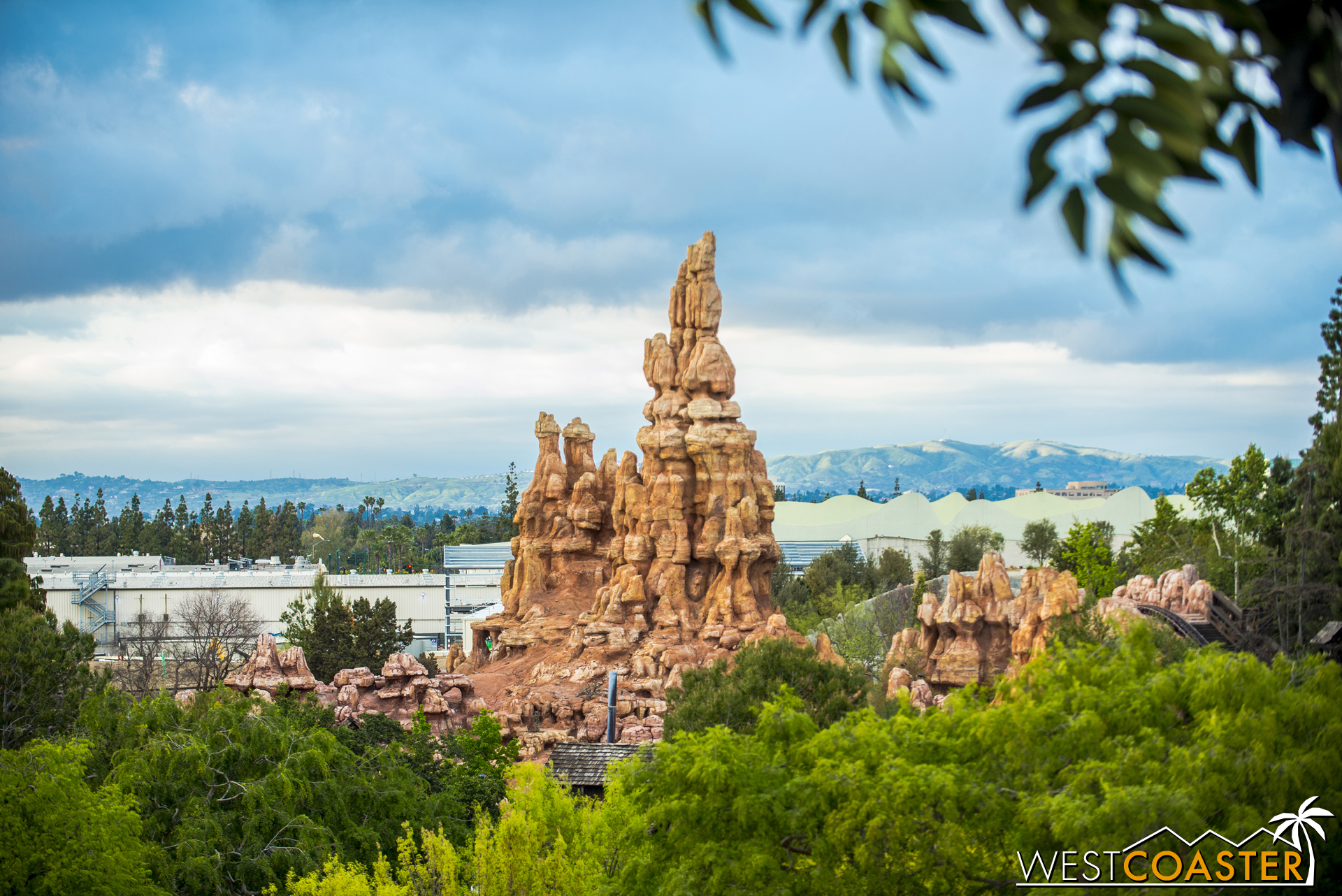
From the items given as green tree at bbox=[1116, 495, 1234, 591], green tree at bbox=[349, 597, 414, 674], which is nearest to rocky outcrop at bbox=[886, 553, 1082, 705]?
green tree at bbox=[1116, 495, 1234, 591]

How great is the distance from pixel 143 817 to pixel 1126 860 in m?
15.6

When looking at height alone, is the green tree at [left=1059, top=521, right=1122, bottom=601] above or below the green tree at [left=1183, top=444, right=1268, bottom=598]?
below

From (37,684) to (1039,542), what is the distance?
73267 millimetres

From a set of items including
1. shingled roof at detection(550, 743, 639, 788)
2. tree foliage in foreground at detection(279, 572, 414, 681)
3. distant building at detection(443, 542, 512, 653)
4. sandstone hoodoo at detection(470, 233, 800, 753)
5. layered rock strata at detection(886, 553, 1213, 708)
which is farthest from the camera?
distant building at detection(443, 542, 512, 653)

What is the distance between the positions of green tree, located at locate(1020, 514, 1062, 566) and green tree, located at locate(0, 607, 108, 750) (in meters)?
69.3

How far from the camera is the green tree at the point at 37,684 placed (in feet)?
87.3

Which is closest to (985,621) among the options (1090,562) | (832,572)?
(1090,562)

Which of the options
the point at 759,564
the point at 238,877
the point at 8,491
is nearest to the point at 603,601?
the point at 759,564

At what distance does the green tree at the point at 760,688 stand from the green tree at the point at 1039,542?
6049 centimetres

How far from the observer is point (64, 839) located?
16.8 m

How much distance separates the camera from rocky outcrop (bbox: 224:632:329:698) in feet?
104

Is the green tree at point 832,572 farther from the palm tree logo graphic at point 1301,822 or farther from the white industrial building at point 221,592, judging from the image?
the palm tree logo graphic at point 1301,822

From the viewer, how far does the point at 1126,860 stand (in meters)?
11.2

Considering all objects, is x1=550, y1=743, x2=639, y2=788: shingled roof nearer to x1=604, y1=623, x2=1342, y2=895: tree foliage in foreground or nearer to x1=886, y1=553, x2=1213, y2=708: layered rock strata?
x1=886, y1=553, x2=1213, y2=708: layered rock strata
